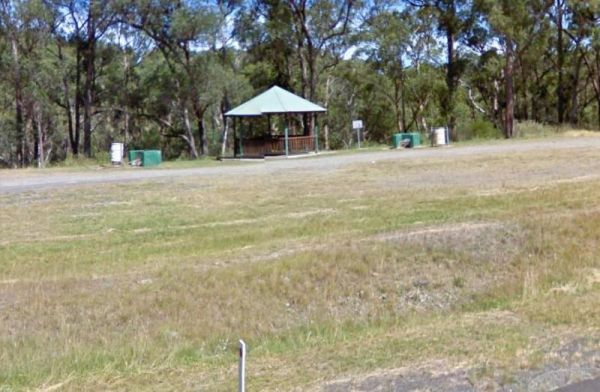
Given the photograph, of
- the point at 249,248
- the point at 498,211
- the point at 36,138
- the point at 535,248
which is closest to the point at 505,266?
the point at 535,248

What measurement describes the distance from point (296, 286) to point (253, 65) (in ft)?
146

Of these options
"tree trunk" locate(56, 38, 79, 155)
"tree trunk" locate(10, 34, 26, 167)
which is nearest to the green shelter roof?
"tree trunk" locate(56, 38, 79, 155)

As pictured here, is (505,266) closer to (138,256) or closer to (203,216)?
(138,256)

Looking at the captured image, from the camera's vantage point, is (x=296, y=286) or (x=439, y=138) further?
(x=439, y=138)

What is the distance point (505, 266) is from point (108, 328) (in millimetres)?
5652

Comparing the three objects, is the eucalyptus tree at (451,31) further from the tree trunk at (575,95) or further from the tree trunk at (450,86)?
the tree trunk at (575,95)

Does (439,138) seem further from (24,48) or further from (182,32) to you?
(24,48)

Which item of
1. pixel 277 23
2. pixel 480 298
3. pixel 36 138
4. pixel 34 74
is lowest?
pixel 480 298

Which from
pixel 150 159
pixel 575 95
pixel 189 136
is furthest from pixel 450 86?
pixel 150 159

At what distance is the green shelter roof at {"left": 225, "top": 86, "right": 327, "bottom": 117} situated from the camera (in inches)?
Answer: 1444

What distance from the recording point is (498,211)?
37.2ft

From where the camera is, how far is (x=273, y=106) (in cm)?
3712

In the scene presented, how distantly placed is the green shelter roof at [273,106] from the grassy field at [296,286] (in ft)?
70.5

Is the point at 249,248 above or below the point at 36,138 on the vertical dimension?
below
